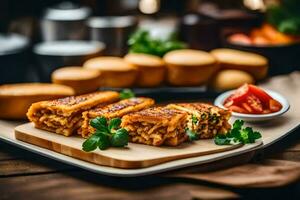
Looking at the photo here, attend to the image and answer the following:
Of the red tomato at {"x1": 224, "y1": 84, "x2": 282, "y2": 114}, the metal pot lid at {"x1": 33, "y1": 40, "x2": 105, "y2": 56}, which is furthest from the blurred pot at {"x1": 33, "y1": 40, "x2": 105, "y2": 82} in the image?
the red tomato at {"x1": 224, "y1": 84, "x2": 282, "y2": 114}

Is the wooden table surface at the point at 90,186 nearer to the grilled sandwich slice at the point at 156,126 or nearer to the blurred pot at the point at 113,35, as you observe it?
the grilled sandwich slice at the point at 156,126

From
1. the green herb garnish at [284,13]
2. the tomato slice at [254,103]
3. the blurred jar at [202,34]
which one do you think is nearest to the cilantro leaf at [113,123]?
the tomato slice at [254,103]

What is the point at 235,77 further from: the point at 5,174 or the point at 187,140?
the point at 5,174

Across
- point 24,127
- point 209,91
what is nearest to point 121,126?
point 24,127

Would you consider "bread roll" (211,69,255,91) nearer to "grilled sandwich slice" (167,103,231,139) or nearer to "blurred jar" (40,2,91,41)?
"grilled sandwich slice" (167,103,231,139)

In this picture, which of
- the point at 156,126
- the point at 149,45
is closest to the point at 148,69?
the point at 149,45
